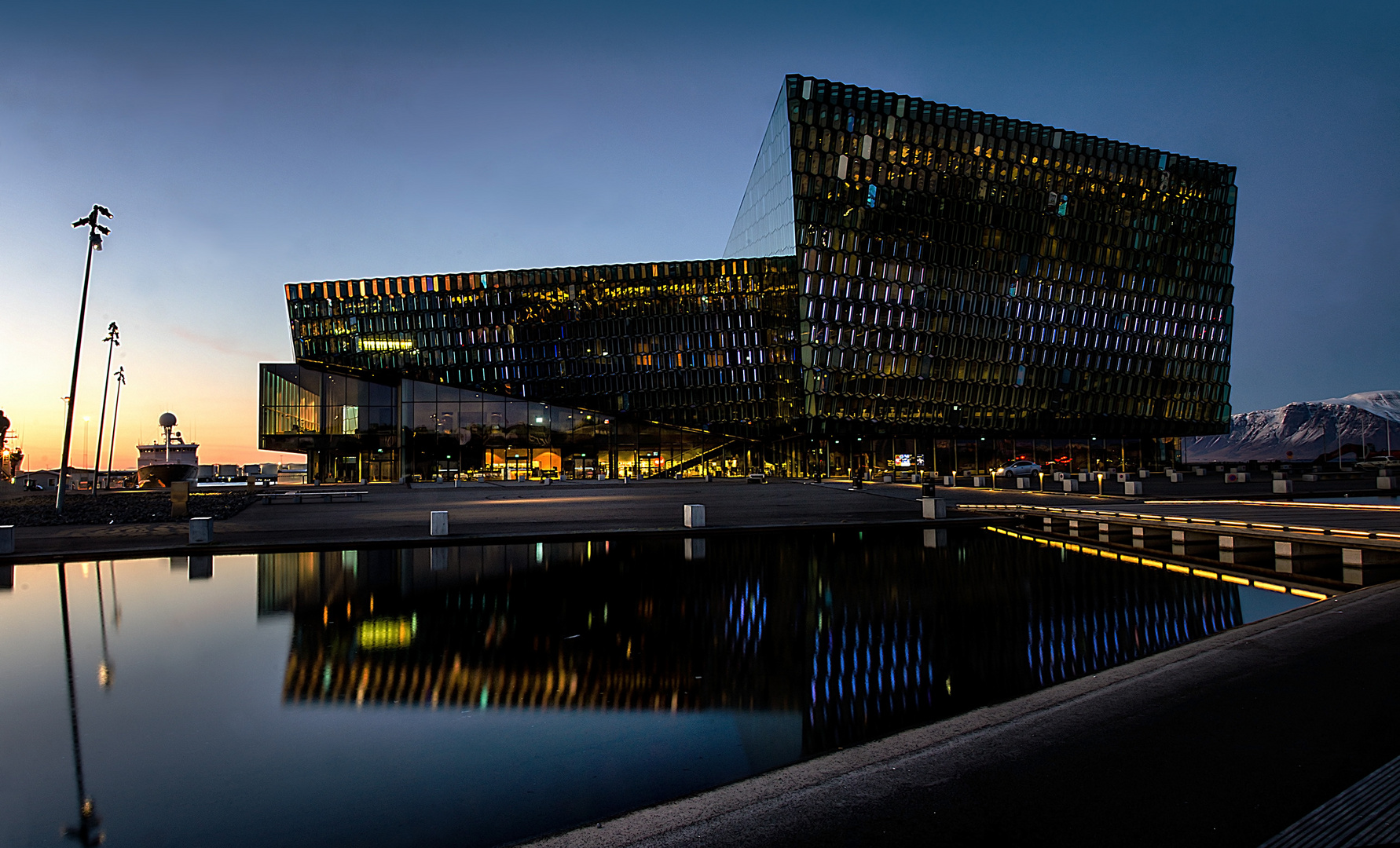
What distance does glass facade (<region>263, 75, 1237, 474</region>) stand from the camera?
6531 centimetres

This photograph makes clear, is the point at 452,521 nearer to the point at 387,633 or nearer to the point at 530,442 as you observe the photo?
the point at 387,633

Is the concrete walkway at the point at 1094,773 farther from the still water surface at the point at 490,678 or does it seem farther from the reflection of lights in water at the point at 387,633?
the reflection of lights in water at the point at 387,633

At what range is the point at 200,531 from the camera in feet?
64.4

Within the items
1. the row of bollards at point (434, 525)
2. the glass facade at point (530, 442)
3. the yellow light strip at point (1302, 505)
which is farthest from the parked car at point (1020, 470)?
the row of bollards at point (434, 525)

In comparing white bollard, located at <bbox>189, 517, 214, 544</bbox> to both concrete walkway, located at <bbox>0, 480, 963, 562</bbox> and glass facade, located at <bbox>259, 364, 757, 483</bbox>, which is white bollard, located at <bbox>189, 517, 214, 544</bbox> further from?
glass facade, located at <bbox>259, 364, 757, 483</bbox>

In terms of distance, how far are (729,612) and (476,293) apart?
6770 centimetres

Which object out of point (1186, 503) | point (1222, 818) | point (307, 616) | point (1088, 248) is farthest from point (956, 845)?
point (1088, 248)

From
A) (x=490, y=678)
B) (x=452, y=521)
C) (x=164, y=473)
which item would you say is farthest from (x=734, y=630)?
(x=164, y=473)

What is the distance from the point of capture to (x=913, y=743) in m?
5.57

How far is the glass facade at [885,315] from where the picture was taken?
65312 millimetres

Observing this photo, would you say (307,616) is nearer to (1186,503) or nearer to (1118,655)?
(1118,655)

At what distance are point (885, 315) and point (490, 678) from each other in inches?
2458

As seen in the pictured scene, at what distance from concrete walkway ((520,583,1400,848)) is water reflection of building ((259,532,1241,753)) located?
3.22 ft

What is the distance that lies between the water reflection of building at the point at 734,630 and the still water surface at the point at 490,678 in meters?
0.05
